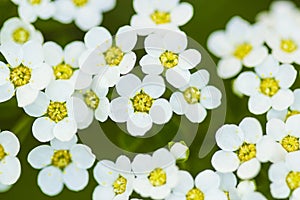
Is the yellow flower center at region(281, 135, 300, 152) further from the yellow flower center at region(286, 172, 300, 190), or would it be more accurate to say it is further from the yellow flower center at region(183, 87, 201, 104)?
the yellow flower center at region(183, 87, 201, 104)

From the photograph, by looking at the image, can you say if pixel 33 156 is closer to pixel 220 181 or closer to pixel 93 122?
pixel 93 122

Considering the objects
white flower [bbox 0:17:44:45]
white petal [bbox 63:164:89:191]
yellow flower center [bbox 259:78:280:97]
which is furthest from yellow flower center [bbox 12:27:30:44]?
yellow flower center [bbox 259:78:280:97]

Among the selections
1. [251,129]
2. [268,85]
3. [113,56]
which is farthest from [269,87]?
[113,56]

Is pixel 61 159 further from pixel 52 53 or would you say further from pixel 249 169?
pixel 249 169

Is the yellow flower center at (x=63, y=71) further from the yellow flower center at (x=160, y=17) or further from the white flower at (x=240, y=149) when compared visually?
the white flower at (x=240, y=149)

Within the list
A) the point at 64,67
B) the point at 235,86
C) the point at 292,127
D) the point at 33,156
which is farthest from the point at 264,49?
the point at 33,156

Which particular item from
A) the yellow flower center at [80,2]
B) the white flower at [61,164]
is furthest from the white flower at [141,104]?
the yellow flower center at [80,2]
